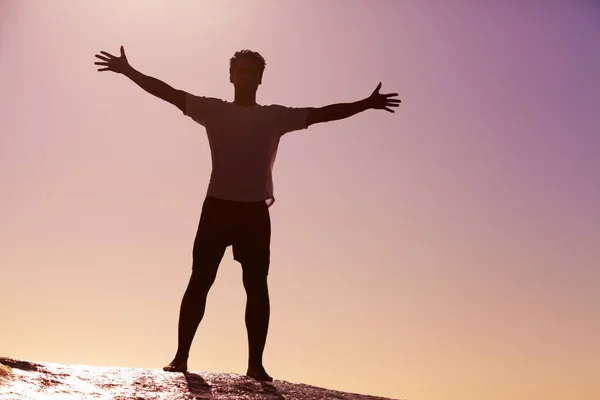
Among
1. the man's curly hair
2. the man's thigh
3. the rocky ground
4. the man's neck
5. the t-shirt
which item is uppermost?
the man's curly hair

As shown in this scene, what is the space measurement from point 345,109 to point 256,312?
7.73 feet

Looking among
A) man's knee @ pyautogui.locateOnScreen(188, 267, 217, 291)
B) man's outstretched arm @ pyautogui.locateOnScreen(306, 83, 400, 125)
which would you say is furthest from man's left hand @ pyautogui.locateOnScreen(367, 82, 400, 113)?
man's knee @ pyautogui.locateOnScreen(188, 267, 217, 291)

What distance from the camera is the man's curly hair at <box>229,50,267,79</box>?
24.4 feet

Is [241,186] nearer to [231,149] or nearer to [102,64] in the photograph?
[231,149]

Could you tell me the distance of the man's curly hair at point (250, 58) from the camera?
7445mm

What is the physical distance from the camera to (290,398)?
5816mm

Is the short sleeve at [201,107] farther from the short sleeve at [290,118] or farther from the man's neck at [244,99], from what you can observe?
the short sleeve at [290,118]

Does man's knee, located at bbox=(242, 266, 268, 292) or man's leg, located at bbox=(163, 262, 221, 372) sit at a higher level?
man's knee, located at bbox=(242, 266, 268, 292)

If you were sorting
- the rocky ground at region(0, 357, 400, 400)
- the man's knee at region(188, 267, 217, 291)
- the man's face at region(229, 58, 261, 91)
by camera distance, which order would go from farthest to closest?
the man's face at region(229, 58, 261, 91) < the man's knee at region(188, 267, 217, 291) < the rocky ground at region(0, 357, 400, 400)

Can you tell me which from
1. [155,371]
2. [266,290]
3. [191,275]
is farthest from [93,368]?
[266,290]

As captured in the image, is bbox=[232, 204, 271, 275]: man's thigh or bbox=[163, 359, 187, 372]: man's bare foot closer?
bbox=[163, 359, 187, 372]: man's bare foot

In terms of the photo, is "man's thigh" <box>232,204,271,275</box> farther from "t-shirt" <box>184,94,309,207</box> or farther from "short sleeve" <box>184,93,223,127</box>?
"short sleeve" <box>184,93,223,127</box>

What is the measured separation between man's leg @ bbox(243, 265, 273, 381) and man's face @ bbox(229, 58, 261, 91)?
1.93 meters

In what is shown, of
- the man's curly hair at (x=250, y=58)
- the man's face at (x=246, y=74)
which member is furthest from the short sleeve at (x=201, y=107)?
the man's curly hair at (x=250, y=58)
